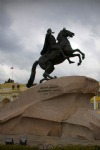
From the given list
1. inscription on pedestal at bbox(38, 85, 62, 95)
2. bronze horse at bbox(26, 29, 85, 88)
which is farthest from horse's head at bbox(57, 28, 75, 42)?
inscription on pedestal at bbox(38, 85, 62, 95)

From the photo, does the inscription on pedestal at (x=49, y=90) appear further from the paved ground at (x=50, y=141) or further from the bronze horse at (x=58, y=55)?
the paved ground at (x=50, y=141)

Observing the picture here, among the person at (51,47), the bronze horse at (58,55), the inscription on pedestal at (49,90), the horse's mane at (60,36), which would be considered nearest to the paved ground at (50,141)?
the inscription on pedestal at (49,90)

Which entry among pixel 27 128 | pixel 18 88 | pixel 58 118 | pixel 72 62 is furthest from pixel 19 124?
pixel 18 88

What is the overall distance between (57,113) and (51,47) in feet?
11.5

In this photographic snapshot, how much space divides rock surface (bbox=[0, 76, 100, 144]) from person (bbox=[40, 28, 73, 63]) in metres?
1.78

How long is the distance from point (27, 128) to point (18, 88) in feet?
144

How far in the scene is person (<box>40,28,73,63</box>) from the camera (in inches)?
587

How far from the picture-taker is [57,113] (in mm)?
13008

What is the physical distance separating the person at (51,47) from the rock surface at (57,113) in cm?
178

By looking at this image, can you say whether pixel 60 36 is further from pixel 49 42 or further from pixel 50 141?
pixel 50 141

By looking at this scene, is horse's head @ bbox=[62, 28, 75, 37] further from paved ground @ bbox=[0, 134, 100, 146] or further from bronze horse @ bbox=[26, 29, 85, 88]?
paved ground @ bbox=[0, 134, 100, 146]

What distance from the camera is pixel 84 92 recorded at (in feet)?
44.2

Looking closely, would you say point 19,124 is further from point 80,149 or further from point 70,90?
point 80,149

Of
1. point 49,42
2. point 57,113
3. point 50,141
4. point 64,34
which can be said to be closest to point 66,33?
point 64,34
